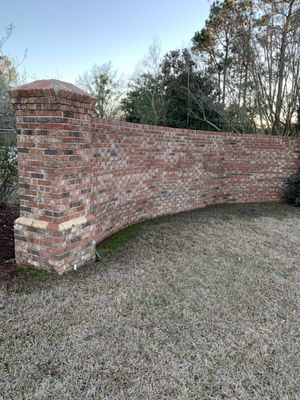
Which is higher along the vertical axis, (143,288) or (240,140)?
(240,140)

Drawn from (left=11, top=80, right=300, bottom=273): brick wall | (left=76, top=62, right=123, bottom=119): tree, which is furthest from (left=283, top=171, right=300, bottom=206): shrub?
(left=76, top=62, right=123, bottom=119): tree

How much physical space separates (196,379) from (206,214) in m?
4.74

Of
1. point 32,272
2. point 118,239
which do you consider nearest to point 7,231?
point 32,272

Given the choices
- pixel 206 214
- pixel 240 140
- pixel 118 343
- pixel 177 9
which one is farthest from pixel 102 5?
pixel 118 343

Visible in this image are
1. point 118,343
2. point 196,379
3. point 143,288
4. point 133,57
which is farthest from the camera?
point 133,57

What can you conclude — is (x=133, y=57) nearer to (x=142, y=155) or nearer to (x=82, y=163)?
(x=142, y=155)

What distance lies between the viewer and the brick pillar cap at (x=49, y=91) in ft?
8.48

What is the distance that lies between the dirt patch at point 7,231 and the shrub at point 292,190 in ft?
24.3

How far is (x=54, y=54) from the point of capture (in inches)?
432

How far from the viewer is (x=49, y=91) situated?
258cm

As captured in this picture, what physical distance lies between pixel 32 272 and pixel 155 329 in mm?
1544

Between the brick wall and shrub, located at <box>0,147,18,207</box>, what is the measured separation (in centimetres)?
209

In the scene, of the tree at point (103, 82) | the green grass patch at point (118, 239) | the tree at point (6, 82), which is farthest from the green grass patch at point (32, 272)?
the tree at point (103, 82)

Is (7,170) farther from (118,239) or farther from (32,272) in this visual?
(32,272)
